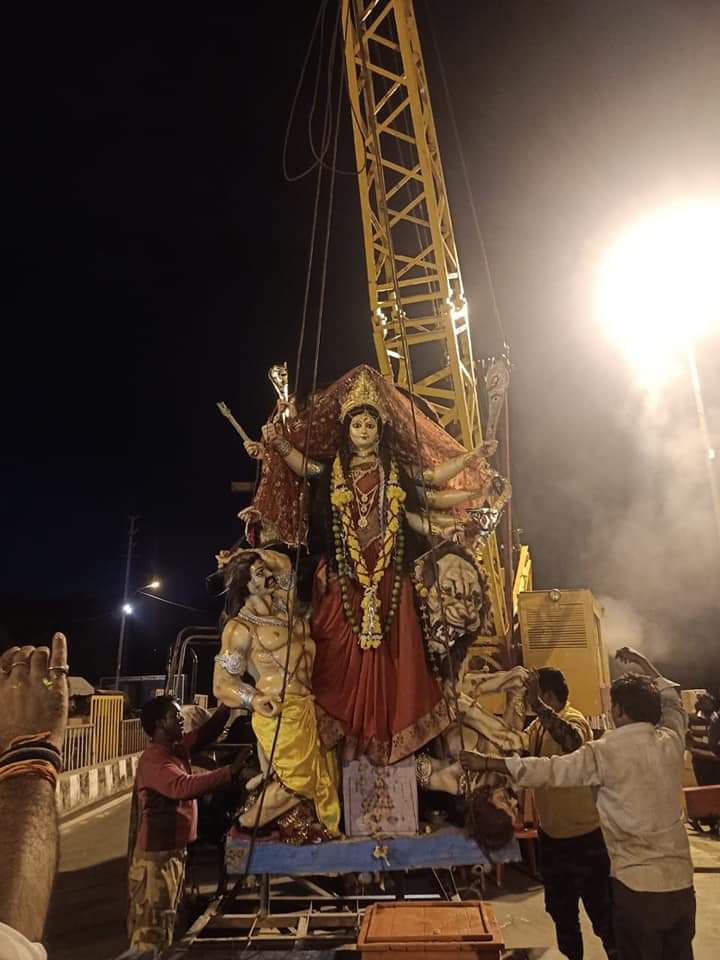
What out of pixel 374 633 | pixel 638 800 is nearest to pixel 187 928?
pixel 374 633

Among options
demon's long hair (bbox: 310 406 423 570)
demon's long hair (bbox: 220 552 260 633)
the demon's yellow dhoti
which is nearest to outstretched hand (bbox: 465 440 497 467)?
demon's long hair (bbox: 310 406 423 570)

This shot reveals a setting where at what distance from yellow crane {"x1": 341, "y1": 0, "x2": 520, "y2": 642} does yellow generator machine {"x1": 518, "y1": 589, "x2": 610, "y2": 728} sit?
107 inches

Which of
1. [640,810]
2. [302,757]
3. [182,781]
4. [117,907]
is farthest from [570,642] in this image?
[182,781]

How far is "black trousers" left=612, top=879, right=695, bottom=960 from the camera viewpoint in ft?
10.4

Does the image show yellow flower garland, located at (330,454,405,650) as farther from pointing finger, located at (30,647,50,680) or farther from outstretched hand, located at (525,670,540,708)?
pointing finger, located at (30,647,50,680)

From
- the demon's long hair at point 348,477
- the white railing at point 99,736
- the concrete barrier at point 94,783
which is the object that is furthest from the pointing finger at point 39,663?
the white railing at point 99,736

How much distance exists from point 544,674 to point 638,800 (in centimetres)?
137

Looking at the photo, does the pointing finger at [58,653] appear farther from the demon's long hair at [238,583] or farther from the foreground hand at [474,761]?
the demon's long hair at [238,583]

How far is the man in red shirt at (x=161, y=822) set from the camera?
4191 mm

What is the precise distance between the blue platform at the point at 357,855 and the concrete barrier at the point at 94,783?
7.19m

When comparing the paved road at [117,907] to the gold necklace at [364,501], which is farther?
the paved road at [117,907]

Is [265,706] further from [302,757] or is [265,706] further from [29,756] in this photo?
[29,756]

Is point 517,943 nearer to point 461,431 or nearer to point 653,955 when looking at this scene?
point 653,955

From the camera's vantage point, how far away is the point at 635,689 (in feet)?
11.3
